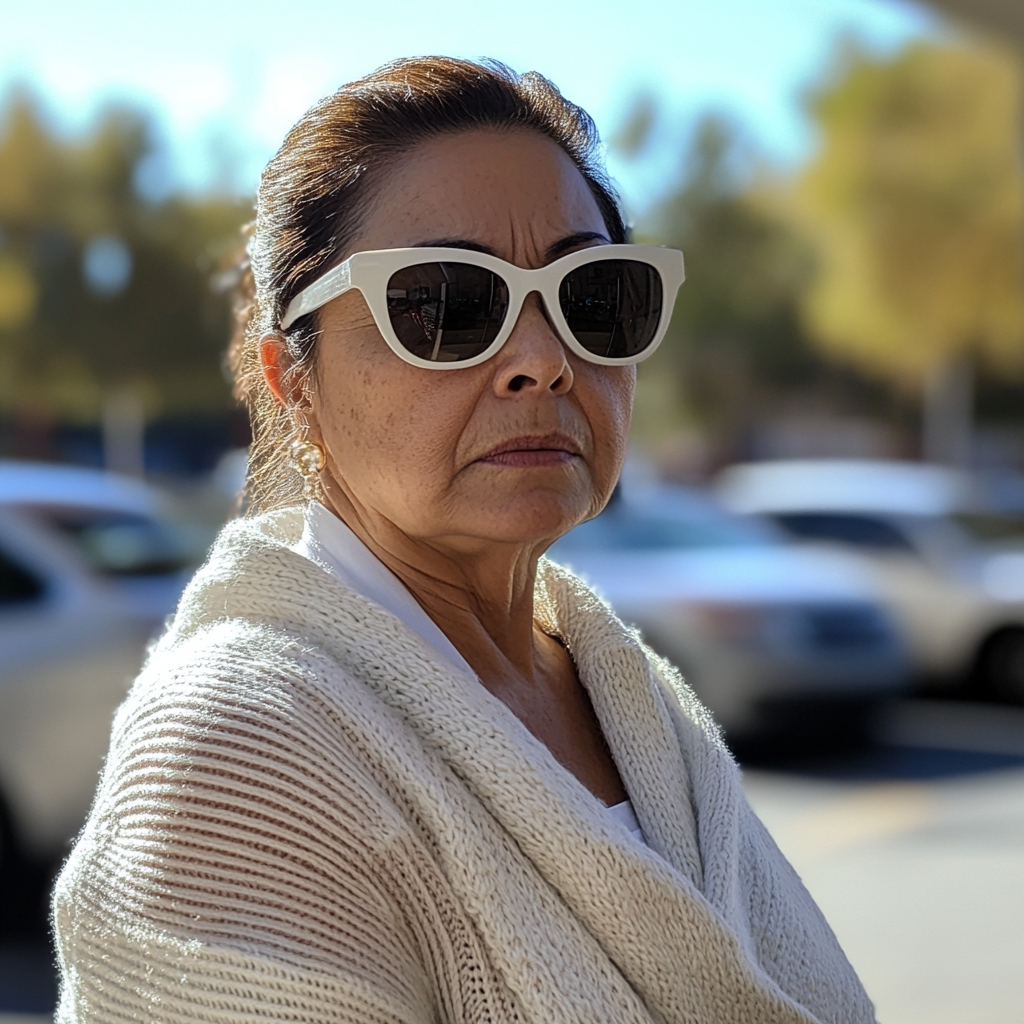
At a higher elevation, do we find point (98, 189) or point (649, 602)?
point (98, 189)

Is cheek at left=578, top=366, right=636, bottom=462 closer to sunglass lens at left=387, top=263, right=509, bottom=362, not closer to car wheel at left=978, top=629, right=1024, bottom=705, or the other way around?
sunglass lens at left=387, top=263, right=509, bottom=362

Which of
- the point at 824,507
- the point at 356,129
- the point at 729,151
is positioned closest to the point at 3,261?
the point at 824,507

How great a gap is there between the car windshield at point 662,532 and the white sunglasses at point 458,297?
25.1ft

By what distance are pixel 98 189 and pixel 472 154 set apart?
70.0 feet

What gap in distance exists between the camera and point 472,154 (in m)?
1.56

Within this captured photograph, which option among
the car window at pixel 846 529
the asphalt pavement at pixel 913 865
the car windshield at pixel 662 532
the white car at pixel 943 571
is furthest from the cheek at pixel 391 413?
the car window at pixel 846 529

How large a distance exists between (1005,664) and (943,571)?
A: 0.88 metres

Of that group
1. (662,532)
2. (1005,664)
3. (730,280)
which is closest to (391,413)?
(662,532)

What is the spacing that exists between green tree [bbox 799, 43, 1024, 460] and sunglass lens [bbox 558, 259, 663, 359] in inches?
1028

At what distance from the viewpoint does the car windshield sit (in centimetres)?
948

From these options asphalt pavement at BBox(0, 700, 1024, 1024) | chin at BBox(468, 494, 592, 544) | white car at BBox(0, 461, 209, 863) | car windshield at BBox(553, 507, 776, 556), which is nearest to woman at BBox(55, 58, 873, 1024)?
chin at BBox(468, 494, 592, 544)

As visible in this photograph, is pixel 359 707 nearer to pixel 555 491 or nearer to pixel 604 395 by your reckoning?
pixel 555 491

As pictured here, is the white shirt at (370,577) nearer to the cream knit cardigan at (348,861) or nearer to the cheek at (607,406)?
the cream knit cardigan at (348,861)

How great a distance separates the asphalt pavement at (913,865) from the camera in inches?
197
